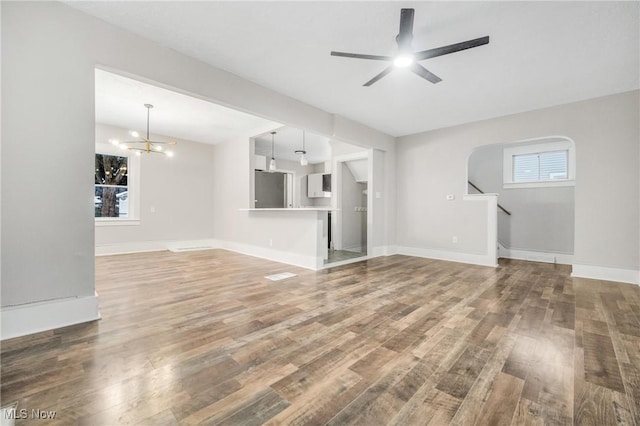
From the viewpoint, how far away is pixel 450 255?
211 inches

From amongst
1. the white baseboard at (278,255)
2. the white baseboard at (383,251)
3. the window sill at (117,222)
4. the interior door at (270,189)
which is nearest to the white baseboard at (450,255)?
the white baseboard at (383,251)

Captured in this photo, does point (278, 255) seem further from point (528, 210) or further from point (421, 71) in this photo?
point (528, 210)

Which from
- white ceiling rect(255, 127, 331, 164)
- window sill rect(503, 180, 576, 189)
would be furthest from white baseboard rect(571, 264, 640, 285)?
white ceiling rect(255, 127, 331, 164)

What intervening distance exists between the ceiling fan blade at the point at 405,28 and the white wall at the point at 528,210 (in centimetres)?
388

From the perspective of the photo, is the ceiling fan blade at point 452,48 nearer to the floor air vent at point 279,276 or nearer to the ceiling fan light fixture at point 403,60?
the ceiling fan light fixture at point 403,60

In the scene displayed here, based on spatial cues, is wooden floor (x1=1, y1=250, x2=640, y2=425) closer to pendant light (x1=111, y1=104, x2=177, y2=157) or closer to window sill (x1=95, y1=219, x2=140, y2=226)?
Answer: pendant light (x1=111, y1=104, x2=177, y2=157)

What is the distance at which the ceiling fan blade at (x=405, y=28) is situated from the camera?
2014mm

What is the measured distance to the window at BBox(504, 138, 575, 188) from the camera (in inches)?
212

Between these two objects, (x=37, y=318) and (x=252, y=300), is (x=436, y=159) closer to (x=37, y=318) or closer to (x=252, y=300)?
(x=252, y=300)

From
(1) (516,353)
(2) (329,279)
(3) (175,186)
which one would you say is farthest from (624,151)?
(3) (175,186)

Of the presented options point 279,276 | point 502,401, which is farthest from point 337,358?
point 279,276

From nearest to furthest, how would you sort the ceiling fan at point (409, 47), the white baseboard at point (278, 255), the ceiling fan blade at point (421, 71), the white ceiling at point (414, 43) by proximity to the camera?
1. the ceiling fan at point (409, 47)
2. the white ceiling at point (414, 43)
3. the ceiling fan blade at point (421, 71)
4. the white baseboard at point (278, 255)

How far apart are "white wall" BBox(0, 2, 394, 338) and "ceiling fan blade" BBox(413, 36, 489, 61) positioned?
276 cm

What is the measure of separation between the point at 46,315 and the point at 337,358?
2.36m
